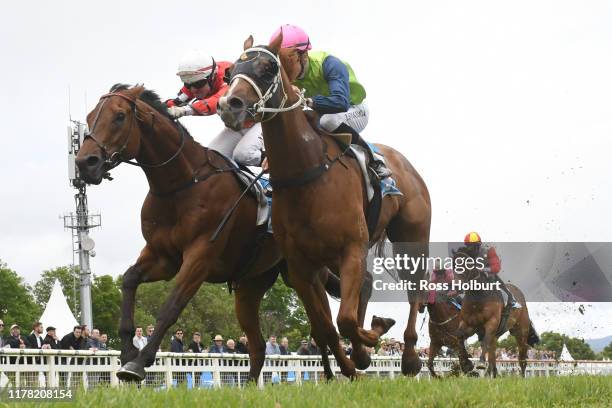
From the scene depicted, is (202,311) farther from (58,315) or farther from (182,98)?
(182,98)

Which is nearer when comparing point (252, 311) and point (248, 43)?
point (248, 43)

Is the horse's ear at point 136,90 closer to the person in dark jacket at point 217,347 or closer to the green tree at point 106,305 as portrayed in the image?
the person in dark jacket at point 217,347

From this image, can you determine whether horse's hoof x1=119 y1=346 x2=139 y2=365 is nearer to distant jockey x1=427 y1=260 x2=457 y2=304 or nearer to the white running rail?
the white running rail

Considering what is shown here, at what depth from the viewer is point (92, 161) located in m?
8.02

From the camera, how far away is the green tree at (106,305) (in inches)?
2815

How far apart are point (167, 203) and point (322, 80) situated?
1.71 meters

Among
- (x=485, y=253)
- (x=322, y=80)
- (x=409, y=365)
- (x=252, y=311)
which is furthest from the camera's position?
(x=485, y=253)

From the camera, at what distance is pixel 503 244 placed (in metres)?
17.3

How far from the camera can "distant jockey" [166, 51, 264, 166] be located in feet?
30.8

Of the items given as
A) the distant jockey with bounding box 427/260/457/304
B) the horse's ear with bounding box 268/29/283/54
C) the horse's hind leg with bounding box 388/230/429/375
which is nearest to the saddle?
the horse's ear with bounding box 268/29/283/54

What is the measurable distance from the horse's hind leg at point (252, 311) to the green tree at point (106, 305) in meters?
62.1

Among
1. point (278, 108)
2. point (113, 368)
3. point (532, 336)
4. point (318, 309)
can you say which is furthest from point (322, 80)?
point (532, 336)

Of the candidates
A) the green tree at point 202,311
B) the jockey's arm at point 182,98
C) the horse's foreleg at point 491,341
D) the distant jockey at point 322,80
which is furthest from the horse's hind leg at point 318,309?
the green tree at point 202,311

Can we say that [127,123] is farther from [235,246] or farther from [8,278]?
[8,278]
